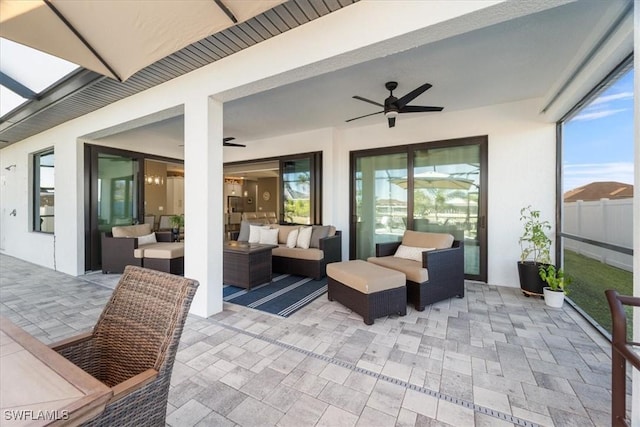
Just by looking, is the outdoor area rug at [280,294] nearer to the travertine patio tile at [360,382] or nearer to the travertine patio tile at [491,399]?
the travertine patio tile at [360,382]

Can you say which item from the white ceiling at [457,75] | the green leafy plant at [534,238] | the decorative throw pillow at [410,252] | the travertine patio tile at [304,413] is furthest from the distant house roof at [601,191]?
the travertine patio tile at [304,413]

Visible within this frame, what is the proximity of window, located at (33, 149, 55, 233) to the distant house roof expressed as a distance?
922 centimetres

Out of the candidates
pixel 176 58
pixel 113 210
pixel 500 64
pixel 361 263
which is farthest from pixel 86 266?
pixel 500 64

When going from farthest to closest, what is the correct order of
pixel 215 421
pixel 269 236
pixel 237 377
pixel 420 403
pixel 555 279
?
1. pixel 269 236
2. pixel 555 279
3. pixel 237 377
4. pixel 420 403
5. pixel 215 421

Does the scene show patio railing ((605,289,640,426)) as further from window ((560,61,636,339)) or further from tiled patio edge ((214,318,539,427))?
window ((560,61,636,339))

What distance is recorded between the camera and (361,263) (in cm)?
352

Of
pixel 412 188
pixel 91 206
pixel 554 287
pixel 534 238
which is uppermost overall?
pixel 412 188

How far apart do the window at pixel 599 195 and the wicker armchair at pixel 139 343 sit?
10.7ft

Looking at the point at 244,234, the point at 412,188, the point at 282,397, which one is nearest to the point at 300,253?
the point at 244,234

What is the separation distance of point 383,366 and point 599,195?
2989mm

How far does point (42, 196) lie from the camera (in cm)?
602

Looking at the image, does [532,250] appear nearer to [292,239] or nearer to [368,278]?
[368,278]

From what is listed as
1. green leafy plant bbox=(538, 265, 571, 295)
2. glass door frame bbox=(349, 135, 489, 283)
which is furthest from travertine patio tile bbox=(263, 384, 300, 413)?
glass door frame bbox=(349, 135, 489, 283)

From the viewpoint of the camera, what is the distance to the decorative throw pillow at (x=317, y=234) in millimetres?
4870
